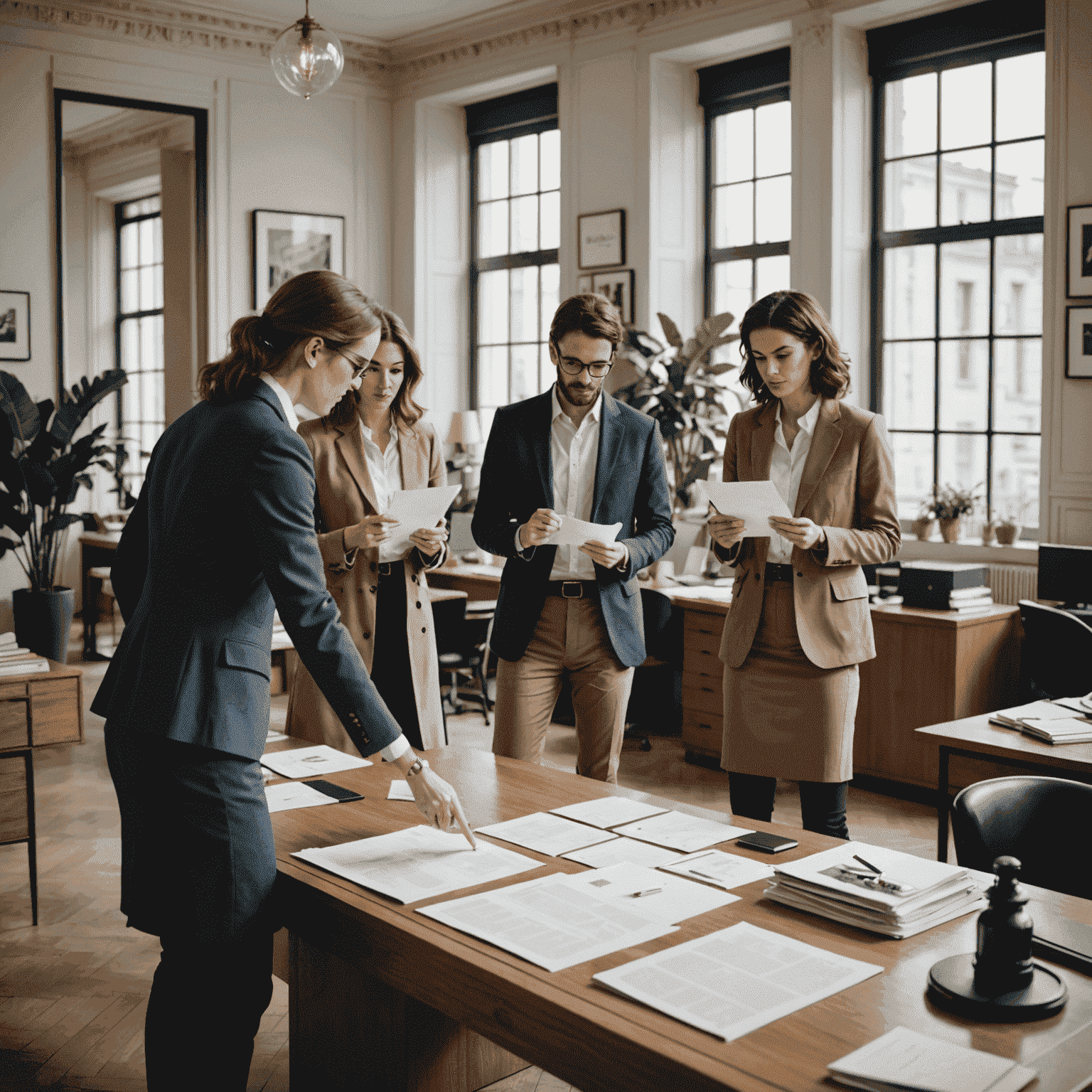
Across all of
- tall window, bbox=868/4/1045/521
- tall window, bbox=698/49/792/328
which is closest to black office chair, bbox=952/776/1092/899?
tall window, bbox=868/4/1045/521

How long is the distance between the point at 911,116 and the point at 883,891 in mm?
5687

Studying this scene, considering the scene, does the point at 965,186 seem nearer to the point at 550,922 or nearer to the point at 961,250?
the point at 961,250

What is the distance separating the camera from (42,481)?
7387 mm

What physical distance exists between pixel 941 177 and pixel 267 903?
18.9 feet

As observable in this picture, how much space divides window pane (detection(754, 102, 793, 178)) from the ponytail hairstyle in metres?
5.66

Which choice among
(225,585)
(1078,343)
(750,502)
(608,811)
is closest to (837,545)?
(750,502)

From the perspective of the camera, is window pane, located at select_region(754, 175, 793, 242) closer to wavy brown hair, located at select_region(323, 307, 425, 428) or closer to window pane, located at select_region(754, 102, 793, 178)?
window pane, located at select_region(754, 102, 793, 178)

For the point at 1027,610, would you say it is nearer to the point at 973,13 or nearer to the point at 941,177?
the point at 941,177

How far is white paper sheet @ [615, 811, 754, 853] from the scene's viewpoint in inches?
86.2

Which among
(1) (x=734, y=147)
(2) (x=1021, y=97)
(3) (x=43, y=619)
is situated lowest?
(3) (x=43, y=619)

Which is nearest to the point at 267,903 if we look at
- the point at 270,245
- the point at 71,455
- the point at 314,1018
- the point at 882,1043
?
the point at 314,1018

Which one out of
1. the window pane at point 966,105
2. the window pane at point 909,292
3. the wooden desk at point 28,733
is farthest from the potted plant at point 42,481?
the window pane at point 966,105

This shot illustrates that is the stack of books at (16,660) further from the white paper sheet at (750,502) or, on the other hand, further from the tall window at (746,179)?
the tall window at (746,179)

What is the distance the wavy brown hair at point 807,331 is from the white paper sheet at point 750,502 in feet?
0.96
